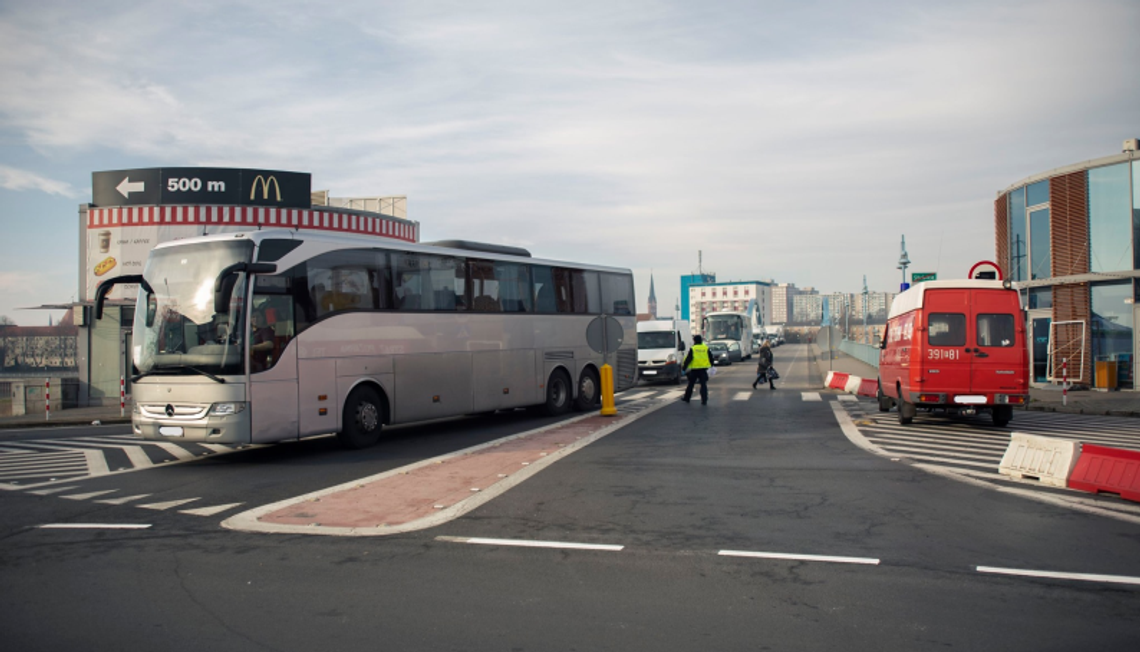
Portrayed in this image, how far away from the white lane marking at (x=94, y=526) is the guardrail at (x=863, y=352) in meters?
35.5

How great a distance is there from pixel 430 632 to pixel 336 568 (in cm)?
168

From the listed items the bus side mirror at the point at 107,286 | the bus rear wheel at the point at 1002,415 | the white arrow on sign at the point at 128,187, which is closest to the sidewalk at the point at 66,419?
the white arrow on sign at the point at 128,187

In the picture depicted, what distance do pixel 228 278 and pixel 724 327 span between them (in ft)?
143

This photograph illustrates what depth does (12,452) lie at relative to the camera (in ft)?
45.2

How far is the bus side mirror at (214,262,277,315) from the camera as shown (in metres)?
10.9

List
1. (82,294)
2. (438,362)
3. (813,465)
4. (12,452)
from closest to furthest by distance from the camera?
(813,465), (12,452), (438,362), (82,294)

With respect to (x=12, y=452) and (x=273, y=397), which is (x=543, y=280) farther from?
(x=12, y=452)

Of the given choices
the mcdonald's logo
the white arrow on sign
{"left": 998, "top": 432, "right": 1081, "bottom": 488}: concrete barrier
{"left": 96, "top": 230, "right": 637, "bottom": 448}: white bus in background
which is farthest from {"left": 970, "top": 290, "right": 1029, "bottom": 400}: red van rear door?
the white arrow on sign

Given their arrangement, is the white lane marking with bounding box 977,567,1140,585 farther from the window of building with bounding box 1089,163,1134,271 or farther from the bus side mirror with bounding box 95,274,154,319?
the window of building with bounding box 1089,163,1134,271

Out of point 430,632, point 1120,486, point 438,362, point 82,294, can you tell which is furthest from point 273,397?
point 82,294

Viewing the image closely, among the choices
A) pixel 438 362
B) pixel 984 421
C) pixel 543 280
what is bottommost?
pixel 984 421

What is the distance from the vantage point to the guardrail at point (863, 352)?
134 feet

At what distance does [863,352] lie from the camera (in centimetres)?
4791

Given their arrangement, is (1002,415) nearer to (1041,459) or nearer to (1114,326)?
(1041,459)
